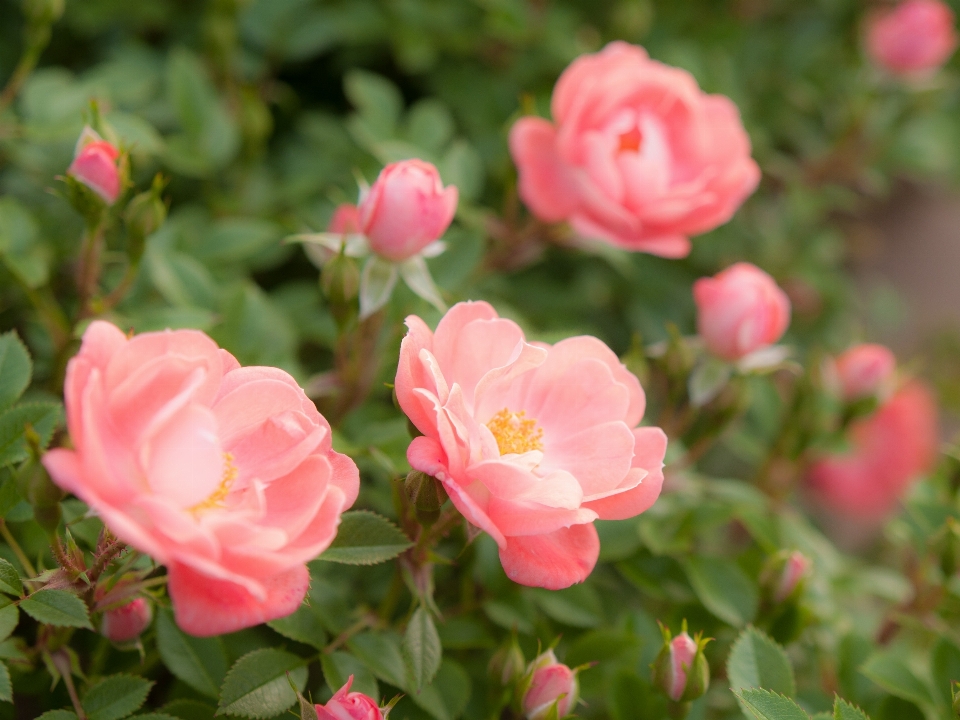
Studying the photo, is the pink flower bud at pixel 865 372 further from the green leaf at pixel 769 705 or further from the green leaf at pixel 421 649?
the green leaf at pixel 421 649

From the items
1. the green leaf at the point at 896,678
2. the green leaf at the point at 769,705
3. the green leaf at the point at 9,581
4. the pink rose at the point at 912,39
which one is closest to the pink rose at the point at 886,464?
the pink rose at the point at 912,39

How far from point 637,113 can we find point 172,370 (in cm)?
60

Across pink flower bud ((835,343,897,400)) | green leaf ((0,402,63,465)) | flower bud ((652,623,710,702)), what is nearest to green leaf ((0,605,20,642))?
green leaf ((0,402,63,465))

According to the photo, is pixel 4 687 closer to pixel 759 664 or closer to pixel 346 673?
pixel 346 673

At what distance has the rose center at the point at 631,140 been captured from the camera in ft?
2.85

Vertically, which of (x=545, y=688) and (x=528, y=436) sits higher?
(x=528, y=436)

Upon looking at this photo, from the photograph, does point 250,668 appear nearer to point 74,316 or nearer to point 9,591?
point 9,591

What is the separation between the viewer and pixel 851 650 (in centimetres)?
79

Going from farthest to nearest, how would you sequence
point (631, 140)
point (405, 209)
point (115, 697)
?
point (631, 140) < point (405, 209) < point (115, 697)

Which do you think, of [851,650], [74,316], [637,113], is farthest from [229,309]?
[851,650]

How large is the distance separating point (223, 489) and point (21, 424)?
187mm

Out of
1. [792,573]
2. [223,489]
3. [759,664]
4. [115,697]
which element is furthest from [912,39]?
[115,697]

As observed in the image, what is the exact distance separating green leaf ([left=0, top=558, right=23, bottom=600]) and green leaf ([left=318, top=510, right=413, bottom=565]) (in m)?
0.19

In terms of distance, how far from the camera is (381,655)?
0.63 metres
